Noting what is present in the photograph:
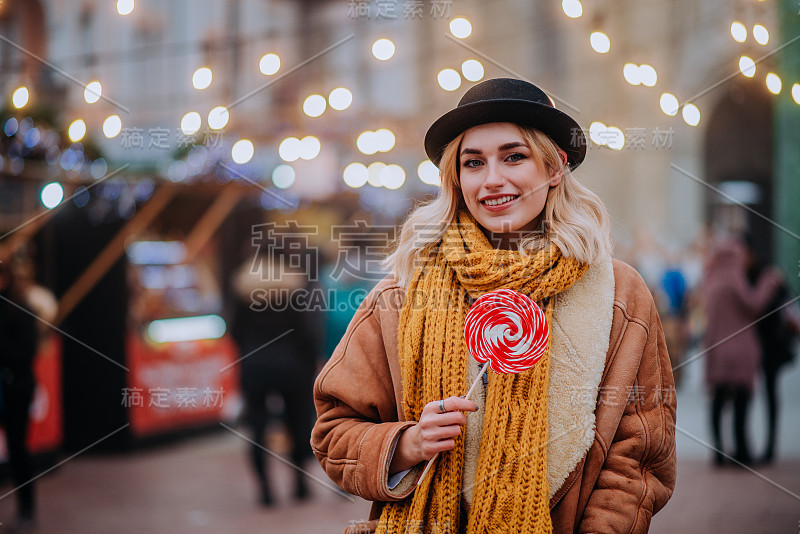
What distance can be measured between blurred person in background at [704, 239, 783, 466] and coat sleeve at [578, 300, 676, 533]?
14.5 ft

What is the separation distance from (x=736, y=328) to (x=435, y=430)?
16.7 feet

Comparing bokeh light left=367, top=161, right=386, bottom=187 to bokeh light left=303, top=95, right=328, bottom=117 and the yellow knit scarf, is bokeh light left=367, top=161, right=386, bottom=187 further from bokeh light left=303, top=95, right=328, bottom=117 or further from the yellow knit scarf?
the yellow knit scarf

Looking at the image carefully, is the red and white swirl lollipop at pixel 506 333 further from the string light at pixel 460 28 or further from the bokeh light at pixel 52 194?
the bokeh light at pixel 52 194

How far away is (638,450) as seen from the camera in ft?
5.91

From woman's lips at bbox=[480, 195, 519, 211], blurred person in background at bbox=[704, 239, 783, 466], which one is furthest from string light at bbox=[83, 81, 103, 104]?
blurred person in background at bbox=[704, 239, 783, 466]

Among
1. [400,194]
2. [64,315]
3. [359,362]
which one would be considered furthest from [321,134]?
[359,362]

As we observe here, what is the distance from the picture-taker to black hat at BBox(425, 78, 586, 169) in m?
1.87

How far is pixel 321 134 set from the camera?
347 inches

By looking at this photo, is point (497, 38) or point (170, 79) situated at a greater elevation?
point (497, 38)

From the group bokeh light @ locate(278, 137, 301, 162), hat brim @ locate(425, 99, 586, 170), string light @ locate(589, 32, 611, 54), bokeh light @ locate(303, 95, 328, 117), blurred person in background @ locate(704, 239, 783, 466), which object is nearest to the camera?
hat brim @ locate(425, 99, 586, 170)

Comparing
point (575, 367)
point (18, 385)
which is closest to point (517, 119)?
point (575, 367)

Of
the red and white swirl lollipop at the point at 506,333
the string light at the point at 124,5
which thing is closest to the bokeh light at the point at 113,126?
the string light at the point at 124,5

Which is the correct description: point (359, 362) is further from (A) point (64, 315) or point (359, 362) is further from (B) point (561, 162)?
(A) point (64, 315)

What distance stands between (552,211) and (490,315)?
1.30 ft
